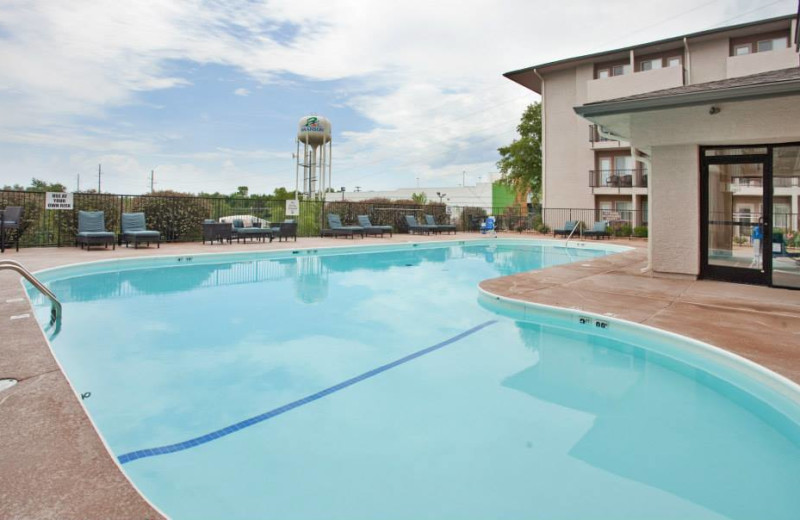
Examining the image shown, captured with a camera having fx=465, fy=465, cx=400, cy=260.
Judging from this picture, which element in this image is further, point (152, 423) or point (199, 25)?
point (199, 25)

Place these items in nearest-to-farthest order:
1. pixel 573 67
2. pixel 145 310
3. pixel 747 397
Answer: pixel 747 397 → pixel 145 310 → pixel 573 67

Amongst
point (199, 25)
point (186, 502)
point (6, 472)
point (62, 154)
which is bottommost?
point (186, 502)

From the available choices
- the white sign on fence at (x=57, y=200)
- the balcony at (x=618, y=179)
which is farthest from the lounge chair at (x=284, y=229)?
the balcony at (x=618, y=179)

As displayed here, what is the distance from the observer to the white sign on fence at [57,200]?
1166cm

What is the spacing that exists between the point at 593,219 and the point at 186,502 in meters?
23.3

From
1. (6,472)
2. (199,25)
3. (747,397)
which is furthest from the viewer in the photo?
(199,25)

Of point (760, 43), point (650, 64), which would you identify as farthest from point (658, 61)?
point (760, 43)

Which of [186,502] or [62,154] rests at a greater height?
[62,154]

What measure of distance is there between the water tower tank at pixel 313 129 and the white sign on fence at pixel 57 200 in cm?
2042

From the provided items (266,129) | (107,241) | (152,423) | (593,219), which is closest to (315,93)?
(266,129)

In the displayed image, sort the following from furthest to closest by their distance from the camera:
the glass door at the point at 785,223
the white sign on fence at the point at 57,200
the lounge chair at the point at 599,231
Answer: the lounge chair at the point at 599,231 → the white sign on fence at the point at 57,200 → the glass door at the point at 785,223

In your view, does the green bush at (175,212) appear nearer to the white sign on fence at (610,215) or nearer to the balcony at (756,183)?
the balcony at (756,183)

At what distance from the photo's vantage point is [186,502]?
2299 millimetres

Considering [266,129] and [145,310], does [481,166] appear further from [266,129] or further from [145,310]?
[145,310]
